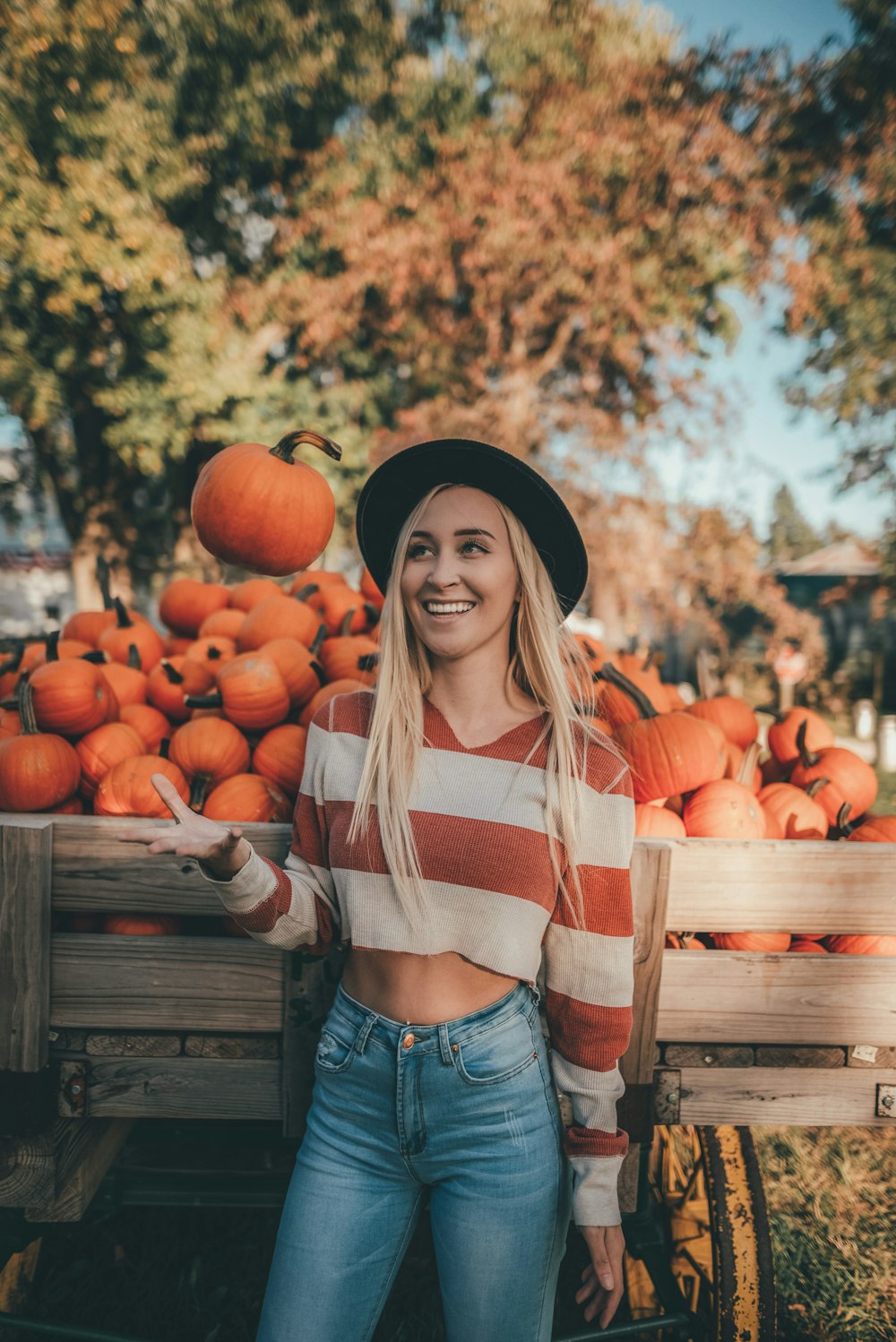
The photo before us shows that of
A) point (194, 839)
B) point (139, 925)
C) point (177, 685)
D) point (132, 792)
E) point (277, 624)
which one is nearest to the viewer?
point (194, 839)

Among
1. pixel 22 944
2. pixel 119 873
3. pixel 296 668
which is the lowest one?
pixel 22 944

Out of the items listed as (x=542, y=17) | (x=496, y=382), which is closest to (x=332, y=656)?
(x=496, y=382)

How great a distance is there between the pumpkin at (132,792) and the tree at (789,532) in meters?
72.5

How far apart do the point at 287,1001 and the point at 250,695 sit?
972 mm

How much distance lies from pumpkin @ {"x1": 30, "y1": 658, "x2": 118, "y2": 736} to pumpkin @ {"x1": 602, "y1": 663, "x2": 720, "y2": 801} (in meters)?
1.61

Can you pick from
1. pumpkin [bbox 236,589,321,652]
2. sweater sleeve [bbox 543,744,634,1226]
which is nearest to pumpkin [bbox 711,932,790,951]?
sweater sleeve [bbox 543,744,634,1226]

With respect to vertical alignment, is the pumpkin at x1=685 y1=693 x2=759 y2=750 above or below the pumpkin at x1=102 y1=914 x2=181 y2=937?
above

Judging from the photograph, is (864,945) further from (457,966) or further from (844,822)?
(457,966)

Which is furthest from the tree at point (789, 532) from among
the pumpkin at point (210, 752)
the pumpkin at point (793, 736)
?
the pumpkin at point (210, 752)

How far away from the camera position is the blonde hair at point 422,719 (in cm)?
148

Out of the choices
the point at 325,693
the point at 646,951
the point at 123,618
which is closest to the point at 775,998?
Answer: the point at 646,951

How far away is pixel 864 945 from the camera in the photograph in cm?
201

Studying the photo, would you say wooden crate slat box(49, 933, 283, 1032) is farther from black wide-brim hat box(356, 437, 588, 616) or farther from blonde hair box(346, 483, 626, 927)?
black wide-brim hat box(356, 437, 588, 616)

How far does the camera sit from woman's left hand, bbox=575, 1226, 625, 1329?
146cm
